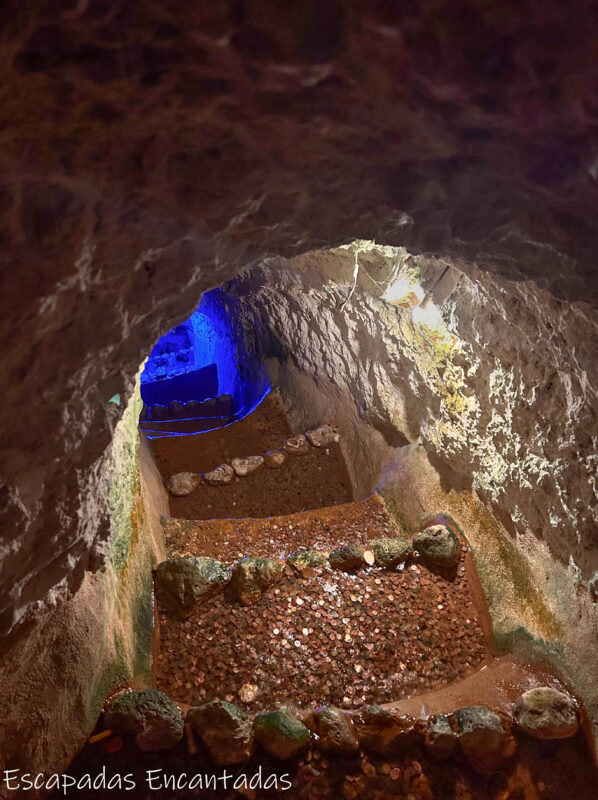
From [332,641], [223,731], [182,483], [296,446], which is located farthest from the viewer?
[296,446]

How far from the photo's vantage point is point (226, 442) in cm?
592

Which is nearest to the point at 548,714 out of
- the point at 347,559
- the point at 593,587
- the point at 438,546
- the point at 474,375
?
the point at 593,587

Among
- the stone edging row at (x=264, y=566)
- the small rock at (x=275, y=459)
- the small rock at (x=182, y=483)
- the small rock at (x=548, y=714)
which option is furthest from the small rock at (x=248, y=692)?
the small rock at (x=275, y=459)

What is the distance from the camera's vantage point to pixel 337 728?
2.51 metres

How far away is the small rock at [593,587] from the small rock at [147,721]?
2.41 meters

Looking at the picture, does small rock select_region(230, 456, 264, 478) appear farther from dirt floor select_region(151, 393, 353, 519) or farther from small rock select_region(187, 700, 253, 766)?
small rock select_region(187, 700, 253, 766)

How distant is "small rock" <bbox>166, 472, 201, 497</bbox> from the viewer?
16.9ft

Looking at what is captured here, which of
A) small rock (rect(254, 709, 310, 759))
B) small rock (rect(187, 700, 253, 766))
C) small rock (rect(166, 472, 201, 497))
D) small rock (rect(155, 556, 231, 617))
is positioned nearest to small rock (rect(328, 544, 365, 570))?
small rock (rect(155, 556, 231, 617))

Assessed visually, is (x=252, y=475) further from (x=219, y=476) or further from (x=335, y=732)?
(x=335, y=732)

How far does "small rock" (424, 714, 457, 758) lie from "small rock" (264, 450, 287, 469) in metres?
3.40

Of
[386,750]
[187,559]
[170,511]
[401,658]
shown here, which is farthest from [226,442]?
[386,750]

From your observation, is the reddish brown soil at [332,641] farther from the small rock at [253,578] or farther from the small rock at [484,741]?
the small rock at [484,741]

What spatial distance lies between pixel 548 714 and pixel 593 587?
2.54 ft

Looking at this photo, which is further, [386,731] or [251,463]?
[251,463]
